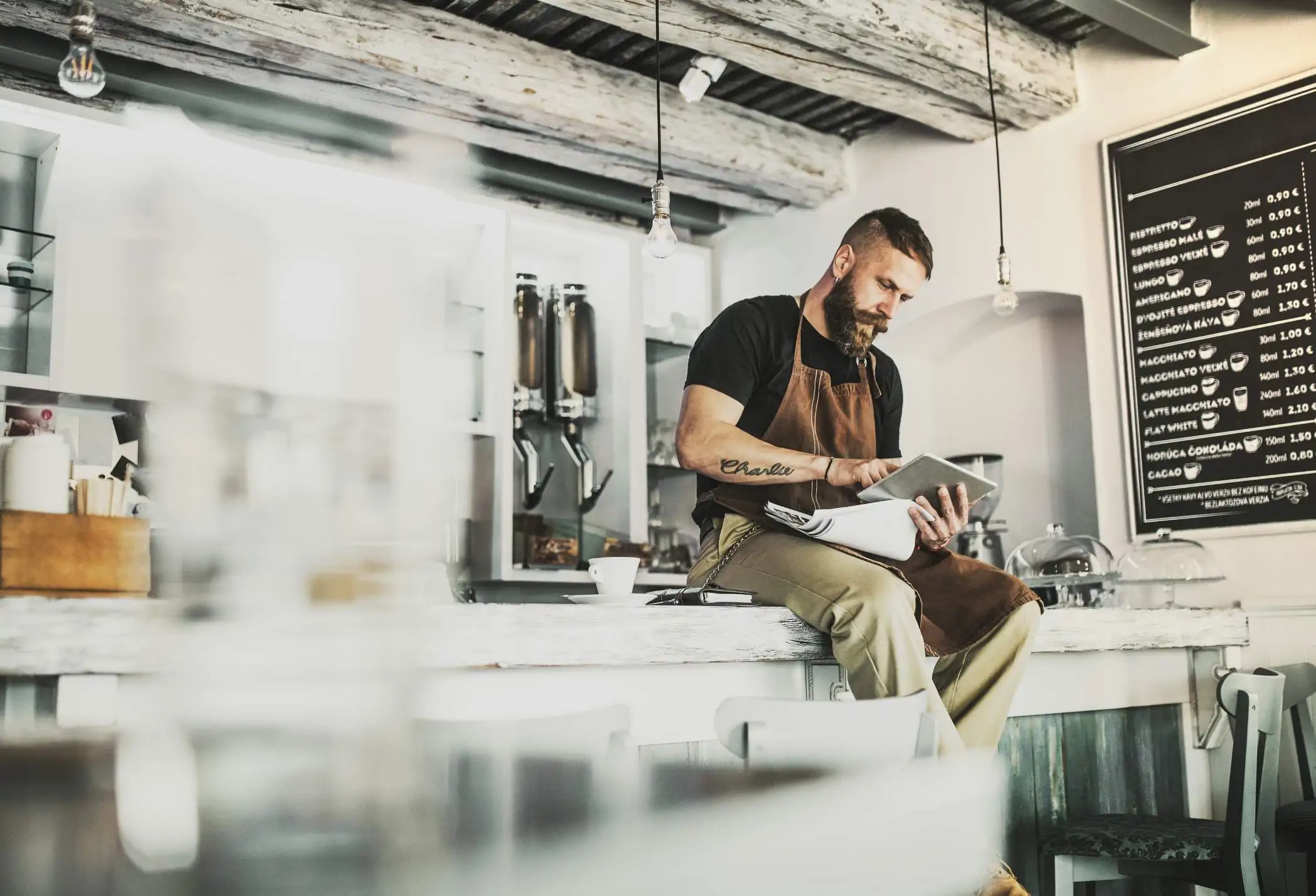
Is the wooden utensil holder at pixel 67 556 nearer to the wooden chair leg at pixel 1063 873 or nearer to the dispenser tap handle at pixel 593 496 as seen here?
the wooden chair leg at pixel 1063 873

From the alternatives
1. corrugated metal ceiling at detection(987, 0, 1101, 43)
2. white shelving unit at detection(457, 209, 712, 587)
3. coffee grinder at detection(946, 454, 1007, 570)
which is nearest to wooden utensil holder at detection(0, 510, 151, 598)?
white shelving unit at detection(457, 209, 712, 587)

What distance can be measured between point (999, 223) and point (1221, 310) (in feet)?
2.53

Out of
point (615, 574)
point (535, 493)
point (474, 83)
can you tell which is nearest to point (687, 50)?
point (474, 83)

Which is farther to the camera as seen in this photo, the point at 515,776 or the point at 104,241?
the point at 515,776

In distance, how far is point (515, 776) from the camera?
775 mm

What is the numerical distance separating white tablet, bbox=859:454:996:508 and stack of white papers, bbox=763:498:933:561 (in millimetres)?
20

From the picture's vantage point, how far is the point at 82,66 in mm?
1499

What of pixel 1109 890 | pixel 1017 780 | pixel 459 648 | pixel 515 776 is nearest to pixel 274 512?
pixel 515 776

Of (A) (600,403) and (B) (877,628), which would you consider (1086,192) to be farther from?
(B) (877,628)

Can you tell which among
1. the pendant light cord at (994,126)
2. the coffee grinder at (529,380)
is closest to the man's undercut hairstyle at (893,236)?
the pendant light cord at (994,126)

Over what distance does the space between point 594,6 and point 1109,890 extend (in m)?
2.61

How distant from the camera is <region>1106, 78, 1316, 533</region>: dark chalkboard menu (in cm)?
322

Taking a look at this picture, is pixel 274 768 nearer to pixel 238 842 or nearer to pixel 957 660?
pixel 238 842

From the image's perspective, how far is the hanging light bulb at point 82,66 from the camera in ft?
4.89
